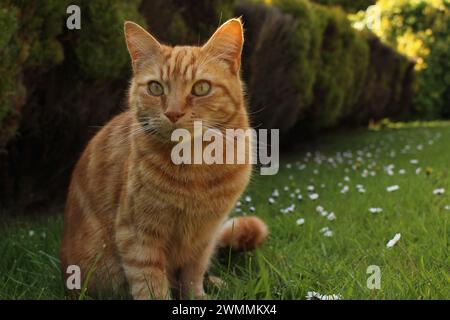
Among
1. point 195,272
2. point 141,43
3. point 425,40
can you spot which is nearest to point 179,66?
point 141,43

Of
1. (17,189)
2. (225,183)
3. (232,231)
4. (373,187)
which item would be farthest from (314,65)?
(225,183)

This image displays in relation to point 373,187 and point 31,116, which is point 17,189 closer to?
point 31,116

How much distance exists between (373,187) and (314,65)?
290cm

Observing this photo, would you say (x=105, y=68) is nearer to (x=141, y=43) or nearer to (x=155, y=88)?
(x=141, y=43)

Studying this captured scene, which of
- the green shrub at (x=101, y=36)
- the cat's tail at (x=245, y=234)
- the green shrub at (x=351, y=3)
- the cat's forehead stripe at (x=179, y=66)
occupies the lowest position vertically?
the cat's tail at (x=245, y=234)

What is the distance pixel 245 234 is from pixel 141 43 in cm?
117

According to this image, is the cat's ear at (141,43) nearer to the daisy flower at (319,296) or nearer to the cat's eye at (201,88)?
the cat's eye at (201,88)

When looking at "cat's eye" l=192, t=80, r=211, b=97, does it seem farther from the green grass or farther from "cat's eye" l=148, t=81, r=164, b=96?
the green grass

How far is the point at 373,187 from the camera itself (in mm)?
4848

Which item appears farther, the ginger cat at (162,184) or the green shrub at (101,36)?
the green shrub at (101,36)

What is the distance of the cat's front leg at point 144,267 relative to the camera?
7.22 ft

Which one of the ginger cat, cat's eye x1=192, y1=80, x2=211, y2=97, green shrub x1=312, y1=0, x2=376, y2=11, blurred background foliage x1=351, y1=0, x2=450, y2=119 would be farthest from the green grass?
green shrub x1=312, y1=0, x2=376, y2=11

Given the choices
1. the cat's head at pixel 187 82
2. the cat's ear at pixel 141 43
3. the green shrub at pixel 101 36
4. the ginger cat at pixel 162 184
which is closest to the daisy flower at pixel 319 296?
the ginger cat at pixel 162 184

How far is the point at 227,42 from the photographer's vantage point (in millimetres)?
2328
